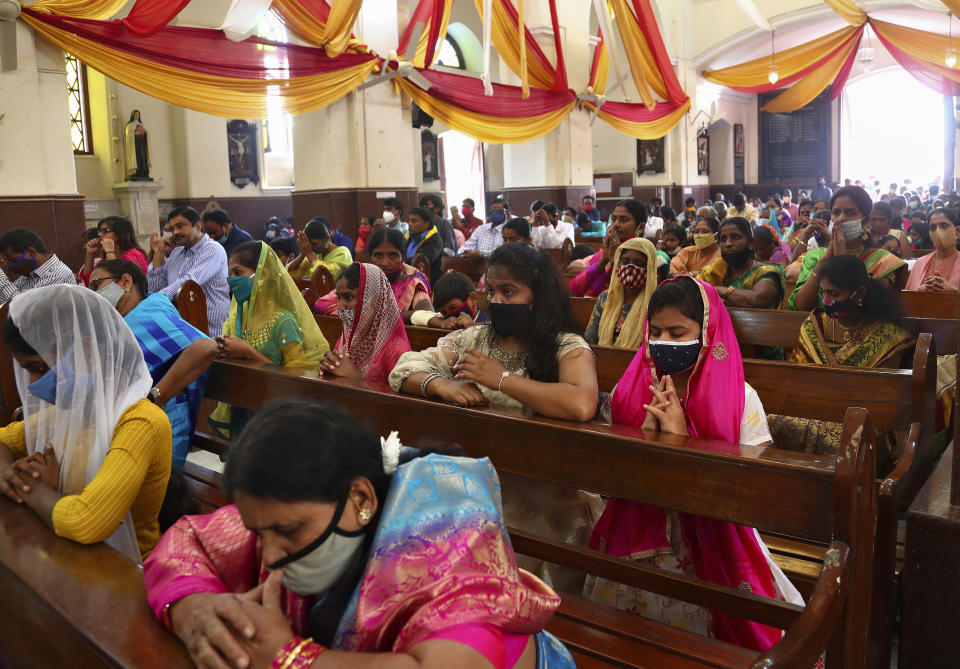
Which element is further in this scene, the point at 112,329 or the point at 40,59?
the point at 40,59

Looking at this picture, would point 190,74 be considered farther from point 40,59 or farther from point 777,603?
point 777,603

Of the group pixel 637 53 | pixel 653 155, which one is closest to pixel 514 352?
pixel 637 53

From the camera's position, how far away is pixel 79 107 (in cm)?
1184

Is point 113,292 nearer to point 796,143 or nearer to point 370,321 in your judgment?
point 370,321

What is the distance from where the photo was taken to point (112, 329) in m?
1.92

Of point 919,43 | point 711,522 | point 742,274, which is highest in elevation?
point 919,43

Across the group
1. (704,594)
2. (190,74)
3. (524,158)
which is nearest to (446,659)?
(704,594)

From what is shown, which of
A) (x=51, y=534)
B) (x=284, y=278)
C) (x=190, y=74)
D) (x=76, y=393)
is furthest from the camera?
(x=190, y=74)

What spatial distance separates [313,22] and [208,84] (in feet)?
3.81

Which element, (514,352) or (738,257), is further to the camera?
(738,257)

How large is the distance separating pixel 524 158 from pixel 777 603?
11721mm

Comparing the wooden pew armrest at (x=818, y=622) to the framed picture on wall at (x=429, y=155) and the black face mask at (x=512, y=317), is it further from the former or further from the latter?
the framed picture on wall at (x=429, y=155)

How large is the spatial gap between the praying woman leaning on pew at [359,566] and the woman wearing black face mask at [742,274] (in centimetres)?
330

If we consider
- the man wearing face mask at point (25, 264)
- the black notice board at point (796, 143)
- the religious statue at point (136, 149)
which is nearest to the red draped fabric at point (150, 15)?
the man wearing face mask at point (25, 264)
